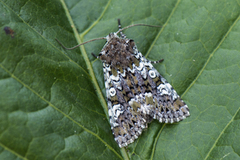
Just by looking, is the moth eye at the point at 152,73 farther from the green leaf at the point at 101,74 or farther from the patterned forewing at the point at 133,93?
the green leaf at the point at 101,74

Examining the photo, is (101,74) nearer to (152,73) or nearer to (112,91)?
(112,91)

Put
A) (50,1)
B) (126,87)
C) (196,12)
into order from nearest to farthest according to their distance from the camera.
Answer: (50,1) < (196,12) < (126,87)

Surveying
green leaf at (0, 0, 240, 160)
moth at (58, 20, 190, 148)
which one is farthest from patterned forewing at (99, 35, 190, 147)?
green leaf at (0, 0, 240, 160)

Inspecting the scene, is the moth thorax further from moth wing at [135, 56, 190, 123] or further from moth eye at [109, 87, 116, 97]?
moth eye at [109, 87, 116, 97]

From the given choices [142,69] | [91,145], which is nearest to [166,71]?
[142,69]

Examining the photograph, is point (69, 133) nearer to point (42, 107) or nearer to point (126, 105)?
point (42, 107)

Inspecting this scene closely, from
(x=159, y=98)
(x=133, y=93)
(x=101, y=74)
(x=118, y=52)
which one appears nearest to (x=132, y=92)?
(x=133, y=93)
